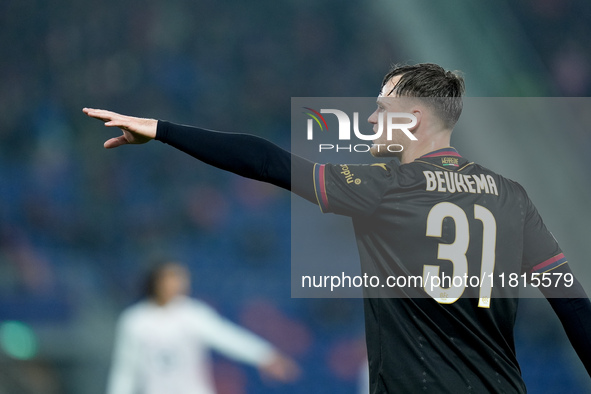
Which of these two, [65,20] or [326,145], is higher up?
[65,20]

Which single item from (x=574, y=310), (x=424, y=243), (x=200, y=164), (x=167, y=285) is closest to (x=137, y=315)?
(x=167, y=285)

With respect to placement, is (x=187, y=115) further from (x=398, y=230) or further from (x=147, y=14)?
(x=398, y=230)

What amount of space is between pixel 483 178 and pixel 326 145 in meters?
5.64

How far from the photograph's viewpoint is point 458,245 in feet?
6.18

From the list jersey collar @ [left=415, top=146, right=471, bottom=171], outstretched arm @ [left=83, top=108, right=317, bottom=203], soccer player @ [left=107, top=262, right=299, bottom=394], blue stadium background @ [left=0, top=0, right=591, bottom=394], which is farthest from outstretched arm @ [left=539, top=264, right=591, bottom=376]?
blue stadium background @ [left=0, top=0, right=591, bottom=394]

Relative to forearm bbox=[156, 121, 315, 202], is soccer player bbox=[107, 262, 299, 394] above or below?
below

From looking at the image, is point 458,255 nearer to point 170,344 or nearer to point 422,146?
point 422,146

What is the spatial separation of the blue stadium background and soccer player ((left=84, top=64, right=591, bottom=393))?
4.56 m

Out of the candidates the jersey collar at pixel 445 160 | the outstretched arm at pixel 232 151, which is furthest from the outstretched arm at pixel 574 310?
the outstretched arm at pixel 232 151

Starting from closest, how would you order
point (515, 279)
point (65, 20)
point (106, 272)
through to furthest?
point (515, 279) < point (106, 272) < point (65, 20)

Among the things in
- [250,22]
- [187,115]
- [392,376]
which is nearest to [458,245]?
[392,376]

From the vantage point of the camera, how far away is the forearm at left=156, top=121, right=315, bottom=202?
177cm

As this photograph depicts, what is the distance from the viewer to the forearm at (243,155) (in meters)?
1.77

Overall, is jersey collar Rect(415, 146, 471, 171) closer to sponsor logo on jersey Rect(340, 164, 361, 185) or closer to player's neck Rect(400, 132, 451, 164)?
player's neck Rect(400, 132, 451, 164)
